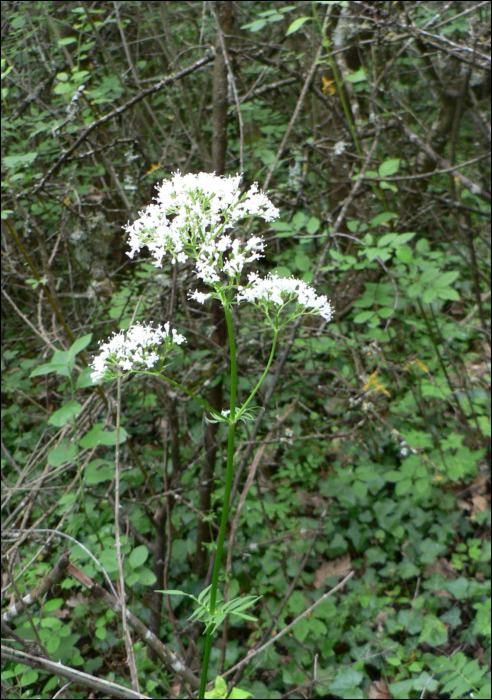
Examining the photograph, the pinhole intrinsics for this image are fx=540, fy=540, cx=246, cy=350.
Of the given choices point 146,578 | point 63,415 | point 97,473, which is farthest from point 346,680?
point 63,415

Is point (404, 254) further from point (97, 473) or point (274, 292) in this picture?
point (97, 473)

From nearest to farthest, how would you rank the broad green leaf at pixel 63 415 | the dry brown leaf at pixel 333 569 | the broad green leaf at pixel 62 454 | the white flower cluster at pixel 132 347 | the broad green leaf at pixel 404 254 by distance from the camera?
the white flower cluster at pixel 132 347, the broad green leaf at pixel 63 415, the broad green leaf at pixel 62 454, the broad green leaf at pixel 404 254, the dry brown leaf at pixel 333 569

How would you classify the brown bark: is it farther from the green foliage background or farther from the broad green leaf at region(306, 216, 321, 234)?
the broad green leaf at region(306, 216, 321, 234)

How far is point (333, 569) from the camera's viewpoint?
3174mm

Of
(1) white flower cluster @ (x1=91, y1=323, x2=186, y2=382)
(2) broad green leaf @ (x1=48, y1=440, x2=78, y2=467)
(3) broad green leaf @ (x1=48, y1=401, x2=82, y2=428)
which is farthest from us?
(2) broad green leaf @ (x1=48, y1=440, x2=78, y2=467)

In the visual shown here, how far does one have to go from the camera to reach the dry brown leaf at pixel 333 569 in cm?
309

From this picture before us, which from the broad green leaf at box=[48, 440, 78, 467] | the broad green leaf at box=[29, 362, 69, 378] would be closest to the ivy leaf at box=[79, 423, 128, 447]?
the broad green leaf at box=[48, 440, 78, 467]

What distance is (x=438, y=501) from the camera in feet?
10.8

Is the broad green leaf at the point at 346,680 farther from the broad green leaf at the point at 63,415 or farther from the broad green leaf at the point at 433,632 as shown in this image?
the broad green leaf at the point at 63,415

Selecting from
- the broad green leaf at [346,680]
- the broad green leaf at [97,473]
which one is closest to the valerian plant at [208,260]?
the broad green leaf at [97,473]

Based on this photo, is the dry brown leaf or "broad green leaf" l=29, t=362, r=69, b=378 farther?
the dry brown leaf

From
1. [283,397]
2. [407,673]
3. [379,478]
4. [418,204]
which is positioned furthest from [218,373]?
[418,204]

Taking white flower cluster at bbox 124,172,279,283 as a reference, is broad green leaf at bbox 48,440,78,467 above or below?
below

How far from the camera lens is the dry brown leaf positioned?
309cm
